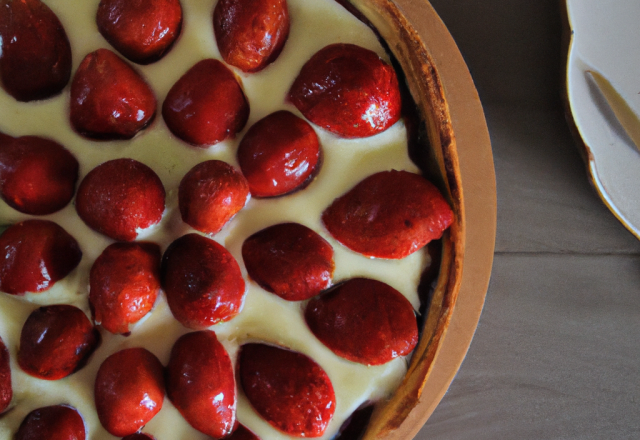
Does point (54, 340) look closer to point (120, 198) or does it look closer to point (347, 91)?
point (120, 198)

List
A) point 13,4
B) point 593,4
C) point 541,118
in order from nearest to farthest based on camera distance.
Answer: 1. point 13,4
2. point 593,4
3. point 541,118

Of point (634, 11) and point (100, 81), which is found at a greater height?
point (100, 81)

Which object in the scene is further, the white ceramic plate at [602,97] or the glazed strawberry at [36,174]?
the white ceramic plate at [602,97]

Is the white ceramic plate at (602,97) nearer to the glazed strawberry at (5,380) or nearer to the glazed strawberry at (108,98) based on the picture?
the glazed strawberry at (108,98)

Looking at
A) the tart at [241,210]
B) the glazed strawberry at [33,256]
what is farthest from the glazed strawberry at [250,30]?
the glazed strawberry at [33,256]

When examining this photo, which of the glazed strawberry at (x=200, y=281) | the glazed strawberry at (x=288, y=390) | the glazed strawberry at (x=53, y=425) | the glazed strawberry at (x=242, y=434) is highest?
the glazed strawberry at (x=200, y=281)

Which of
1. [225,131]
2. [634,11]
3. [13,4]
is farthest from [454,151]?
[13,4]

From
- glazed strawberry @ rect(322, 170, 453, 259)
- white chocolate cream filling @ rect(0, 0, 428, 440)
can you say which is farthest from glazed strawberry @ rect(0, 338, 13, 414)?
glazed strawberry @ rect(322, 170, 453, 259)

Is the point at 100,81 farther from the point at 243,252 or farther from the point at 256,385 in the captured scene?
the point at 256,385
